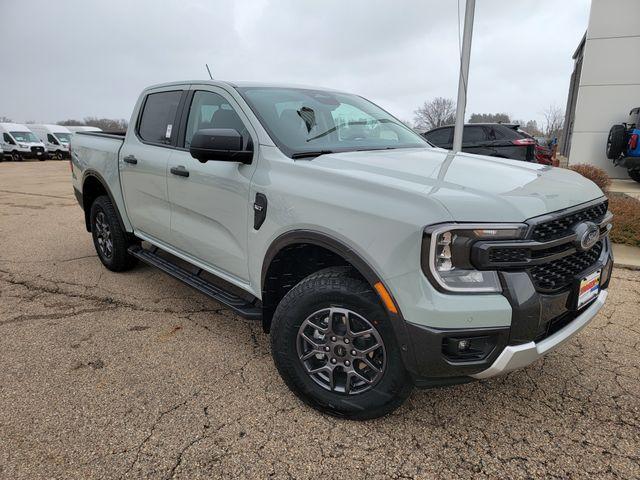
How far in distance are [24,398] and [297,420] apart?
158 cm

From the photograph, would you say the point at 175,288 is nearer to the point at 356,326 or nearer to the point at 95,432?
the point at 95,432

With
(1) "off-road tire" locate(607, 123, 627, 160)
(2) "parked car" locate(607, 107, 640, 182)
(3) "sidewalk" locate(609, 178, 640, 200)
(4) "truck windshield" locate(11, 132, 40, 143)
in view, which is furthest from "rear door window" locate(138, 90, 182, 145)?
(4) "truck windshield" locate(11, 132, 40, 143)

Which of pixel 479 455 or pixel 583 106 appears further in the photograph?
pixel 583 106

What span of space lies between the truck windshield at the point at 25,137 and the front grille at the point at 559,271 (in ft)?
111

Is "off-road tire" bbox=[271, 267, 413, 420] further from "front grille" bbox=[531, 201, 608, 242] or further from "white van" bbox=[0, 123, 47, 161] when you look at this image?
"white van" bbox=[0, 123, 47, 161]

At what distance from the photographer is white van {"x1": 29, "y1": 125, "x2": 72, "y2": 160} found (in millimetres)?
31594

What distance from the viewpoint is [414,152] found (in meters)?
3.02

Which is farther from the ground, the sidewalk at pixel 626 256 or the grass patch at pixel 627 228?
the grass patch at pixel 627 228

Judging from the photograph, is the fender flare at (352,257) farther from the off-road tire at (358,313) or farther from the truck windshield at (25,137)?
the truck windshield at (25,137)

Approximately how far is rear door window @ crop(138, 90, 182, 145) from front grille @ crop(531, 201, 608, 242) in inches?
109

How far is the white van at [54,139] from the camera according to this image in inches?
1244

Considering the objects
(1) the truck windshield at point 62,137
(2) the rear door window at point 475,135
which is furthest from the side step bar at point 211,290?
(1) the truck windshield at point 62,137

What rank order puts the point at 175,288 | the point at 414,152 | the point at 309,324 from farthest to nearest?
the point at 175,288
the point at 414,152
the point at 309,324

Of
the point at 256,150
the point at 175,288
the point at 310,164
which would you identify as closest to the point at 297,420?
the point at 310,164
